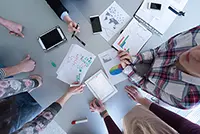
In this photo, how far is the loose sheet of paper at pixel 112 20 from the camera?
3.40 ft

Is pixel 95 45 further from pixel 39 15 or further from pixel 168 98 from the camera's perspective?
pixel 168 98

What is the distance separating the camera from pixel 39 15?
1033 millimetres

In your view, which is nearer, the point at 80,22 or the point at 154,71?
the point at 154,71

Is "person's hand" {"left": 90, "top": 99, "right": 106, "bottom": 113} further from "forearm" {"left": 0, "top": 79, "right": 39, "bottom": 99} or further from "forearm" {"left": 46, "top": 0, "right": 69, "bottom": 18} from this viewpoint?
"forearm" {"left": 46, "top": 0, "right": 69, "bottom": 18}

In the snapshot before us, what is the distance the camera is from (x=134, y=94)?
1.01 m

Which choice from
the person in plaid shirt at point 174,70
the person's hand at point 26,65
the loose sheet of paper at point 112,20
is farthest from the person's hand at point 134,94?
the person's hand at point 26,65

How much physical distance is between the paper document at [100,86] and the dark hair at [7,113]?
39 cm

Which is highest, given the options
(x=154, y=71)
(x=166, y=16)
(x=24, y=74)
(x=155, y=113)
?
(x=24, y=74)

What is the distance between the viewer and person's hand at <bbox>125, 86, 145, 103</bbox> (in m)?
1.01

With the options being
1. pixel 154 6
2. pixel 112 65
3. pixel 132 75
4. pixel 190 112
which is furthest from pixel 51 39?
pixel 190 112

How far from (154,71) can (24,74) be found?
68cm

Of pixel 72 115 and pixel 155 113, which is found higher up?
pixel 72 115

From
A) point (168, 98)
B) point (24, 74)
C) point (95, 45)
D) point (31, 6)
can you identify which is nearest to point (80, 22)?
point (95, 45)

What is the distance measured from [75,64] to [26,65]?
9.8 inches
